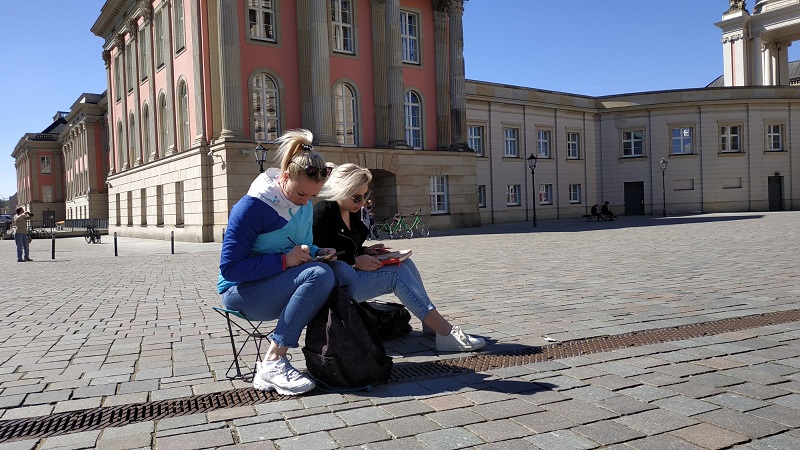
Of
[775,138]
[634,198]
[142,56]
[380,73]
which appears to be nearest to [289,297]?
[380,73]

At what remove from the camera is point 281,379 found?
13.8 feet

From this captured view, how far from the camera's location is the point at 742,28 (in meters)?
51.8

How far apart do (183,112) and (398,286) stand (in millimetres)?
27168

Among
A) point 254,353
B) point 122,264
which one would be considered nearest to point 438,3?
point 122,264

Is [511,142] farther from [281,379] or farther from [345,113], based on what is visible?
[281,379]

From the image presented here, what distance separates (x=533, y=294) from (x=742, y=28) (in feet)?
173

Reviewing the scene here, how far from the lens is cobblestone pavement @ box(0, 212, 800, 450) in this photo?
11.2 ft

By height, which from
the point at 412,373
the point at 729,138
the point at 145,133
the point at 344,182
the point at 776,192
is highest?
the point at 145,133

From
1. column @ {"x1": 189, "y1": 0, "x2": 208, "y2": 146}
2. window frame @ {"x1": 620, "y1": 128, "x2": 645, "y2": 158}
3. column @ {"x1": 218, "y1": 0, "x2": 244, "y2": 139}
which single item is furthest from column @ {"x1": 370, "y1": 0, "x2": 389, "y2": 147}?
window frame @ {"x1": 620, "y1": 128, "x2": 645, "y2": 158}

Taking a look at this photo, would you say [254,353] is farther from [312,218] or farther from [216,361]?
[312,218]

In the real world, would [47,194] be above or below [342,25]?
below

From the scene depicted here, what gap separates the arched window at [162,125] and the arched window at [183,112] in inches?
113

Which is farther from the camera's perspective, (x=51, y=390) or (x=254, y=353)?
(x=254, y=353)

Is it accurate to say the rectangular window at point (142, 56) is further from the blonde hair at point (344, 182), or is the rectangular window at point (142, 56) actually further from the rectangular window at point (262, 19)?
the blonde hair at point (344, 182)
